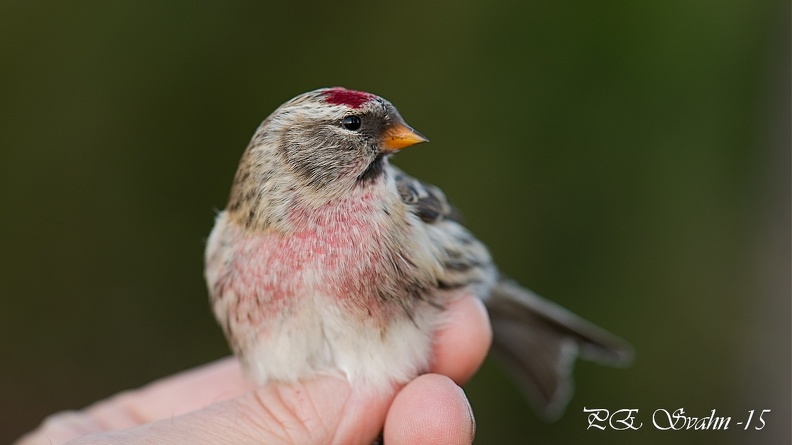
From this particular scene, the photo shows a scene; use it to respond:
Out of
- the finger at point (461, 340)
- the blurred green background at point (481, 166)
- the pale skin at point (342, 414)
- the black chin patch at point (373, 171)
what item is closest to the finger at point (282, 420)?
the pale skin at point (342, 414)

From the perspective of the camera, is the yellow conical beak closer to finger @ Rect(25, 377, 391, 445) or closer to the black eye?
the black eye

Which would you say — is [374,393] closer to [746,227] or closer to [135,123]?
[135,123]

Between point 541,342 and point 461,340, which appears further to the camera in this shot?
point 541,342

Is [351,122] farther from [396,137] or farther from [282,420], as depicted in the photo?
[282,420]

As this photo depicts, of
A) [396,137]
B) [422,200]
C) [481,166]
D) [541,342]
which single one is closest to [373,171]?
[396,137]

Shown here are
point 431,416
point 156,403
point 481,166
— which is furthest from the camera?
point 481,166

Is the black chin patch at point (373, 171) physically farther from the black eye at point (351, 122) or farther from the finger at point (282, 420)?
the finger at point (282, 420)
